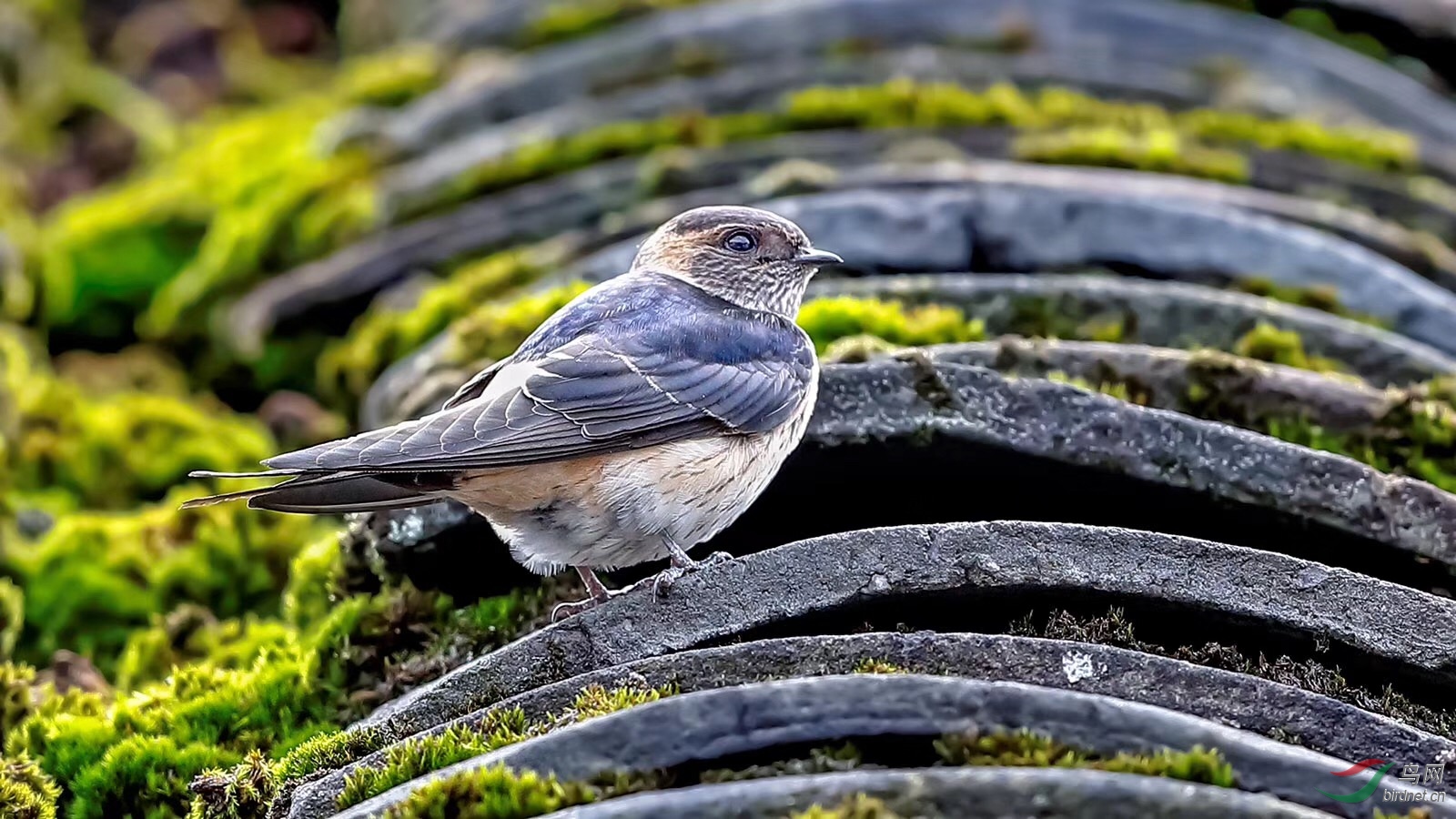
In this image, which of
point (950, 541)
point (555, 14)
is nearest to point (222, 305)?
point (555, 14)

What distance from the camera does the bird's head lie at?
597 centimetres

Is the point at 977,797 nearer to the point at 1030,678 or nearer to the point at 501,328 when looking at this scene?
the point at 1030,678

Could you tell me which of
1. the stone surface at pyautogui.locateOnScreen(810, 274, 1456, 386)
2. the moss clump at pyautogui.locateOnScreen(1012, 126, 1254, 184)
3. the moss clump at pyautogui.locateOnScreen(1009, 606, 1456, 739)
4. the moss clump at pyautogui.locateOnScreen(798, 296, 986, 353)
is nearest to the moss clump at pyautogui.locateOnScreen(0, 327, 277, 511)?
the moss clump at pyautogui.locateOnScreen(798, 296, 986, 353)

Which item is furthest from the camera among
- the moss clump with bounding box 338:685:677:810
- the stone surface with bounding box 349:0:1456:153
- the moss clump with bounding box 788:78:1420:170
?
the stone surface with bounding box 349:0:1456:153

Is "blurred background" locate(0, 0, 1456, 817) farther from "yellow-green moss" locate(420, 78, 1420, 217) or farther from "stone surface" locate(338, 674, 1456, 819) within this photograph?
"stone surface" locate(338, 674, 1456, 819)

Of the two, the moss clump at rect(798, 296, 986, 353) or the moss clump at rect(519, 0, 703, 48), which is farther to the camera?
the moss clump at rect(519, 0, 703, 48)

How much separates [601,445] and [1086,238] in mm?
2323

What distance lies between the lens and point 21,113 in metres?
10.6

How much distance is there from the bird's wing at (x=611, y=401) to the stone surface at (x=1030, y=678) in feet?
3.03

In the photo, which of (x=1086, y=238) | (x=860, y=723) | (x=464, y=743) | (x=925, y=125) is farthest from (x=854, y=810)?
(x=925, y=125)

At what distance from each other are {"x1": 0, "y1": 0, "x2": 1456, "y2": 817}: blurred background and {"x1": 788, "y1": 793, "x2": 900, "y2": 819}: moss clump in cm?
153

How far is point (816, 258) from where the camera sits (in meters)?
5.94

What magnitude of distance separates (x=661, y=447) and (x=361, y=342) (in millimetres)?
2428

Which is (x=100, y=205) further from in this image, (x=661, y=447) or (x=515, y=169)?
(x=661, y=447)
